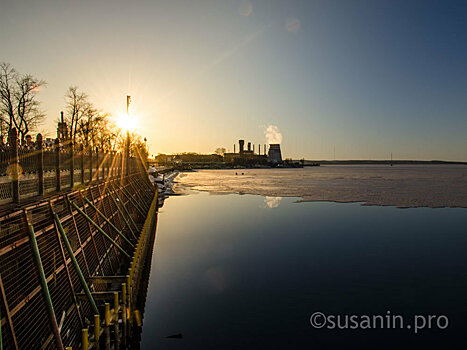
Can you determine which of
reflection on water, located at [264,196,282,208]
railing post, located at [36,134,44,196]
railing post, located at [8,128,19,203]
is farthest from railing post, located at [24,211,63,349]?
reflection on water, located at [264,196,282,208]

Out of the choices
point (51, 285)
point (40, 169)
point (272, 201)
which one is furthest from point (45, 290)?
point (272, 201)

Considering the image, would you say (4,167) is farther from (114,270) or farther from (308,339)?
(308,339)

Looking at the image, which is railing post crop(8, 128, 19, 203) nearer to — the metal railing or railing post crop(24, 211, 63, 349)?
the metal railing

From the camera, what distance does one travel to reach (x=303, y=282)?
48.4 feet

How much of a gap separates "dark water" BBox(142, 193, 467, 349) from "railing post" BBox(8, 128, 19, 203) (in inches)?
234

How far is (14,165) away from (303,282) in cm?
1227

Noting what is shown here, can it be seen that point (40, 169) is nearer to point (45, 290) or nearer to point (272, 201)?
point (45, 290)

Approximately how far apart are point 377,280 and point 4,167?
49.8ft

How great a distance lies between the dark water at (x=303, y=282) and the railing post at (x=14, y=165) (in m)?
5.94

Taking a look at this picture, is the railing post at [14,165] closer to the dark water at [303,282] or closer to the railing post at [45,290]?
the railing post at [45,290]

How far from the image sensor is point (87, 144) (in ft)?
182

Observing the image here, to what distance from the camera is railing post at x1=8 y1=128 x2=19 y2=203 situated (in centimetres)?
872

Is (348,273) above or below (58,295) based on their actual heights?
below

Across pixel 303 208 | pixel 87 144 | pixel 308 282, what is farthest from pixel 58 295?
pixel 87 144
